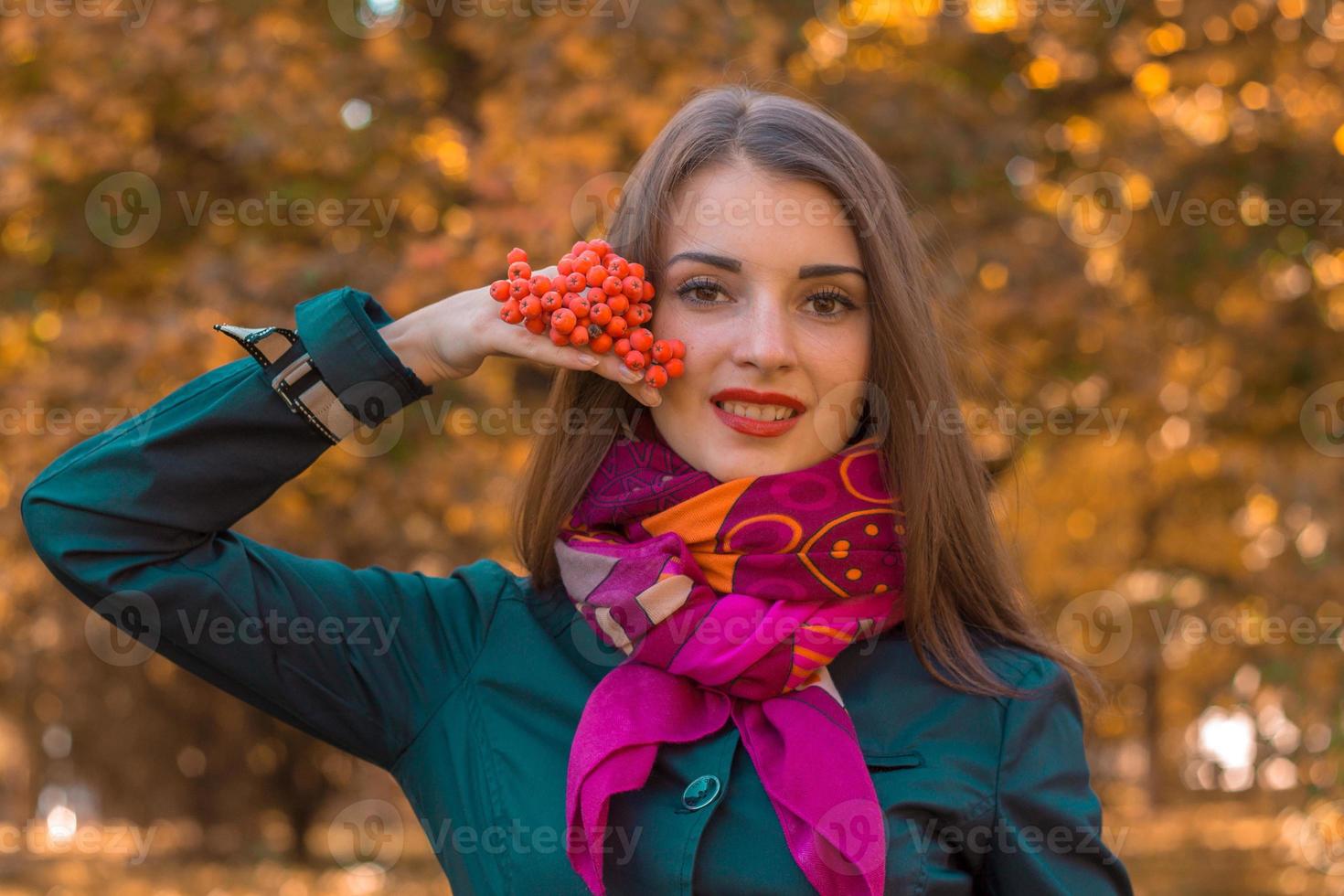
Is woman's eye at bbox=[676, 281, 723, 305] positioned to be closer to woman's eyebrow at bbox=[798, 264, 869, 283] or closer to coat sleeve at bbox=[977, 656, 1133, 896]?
woman's eyebrow at bbox=[798, 264, 869, 283]

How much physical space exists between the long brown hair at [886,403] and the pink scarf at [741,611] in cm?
6

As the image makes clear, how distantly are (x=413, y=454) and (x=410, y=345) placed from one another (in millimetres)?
3797

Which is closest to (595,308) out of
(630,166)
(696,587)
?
(696,587)

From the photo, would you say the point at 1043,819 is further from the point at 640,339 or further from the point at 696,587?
the point at 640,339

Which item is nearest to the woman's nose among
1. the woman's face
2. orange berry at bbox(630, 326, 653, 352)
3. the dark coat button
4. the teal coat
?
the woman's face

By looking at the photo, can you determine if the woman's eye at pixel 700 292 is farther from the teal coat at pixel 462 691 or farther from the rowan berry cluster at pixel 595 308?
the teal coat at pixel 462 691

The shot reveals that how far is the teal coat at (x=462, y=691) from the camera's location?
192cm

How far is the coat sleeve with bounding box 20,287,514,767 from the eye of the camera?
75.2 inches

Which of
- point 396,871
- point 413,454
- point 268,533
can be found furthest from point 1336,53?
point 396,871

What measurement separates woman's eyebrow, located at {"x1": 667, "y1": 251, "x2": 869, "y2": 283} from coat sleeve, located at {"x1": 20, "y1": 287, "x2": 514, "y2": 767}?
42cm

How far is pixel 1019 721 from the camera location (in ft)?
6.79

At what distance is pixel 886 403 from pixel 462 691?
2.49 feet

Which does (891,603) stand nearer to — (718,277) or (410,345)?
(718,277)

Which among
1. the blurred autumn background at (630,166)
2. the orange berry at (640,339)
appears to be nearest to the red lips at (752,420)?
the orange berry at (640,339)
